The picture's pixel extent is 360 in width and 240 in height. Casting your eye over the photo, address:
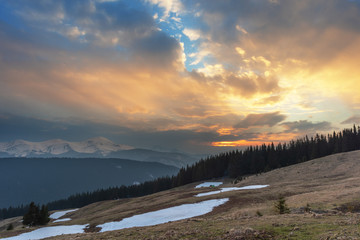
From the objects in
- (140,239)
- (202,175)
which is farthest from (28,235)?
(202,175)

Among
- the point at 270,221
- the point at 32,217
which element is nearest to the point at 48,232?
the point at 32,217

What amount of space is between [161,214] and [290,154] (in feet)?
325

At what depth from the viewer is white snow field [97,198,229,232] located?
31.9 metres

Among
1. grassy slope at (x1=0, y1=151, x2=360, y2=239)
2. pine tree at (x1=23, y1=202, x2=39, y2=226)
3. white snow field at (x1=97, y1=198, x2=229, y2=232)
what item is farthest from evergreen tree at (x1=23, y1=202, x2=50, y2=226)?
grassy slope at (x1=0, y1=151, x2=360, y2=239)

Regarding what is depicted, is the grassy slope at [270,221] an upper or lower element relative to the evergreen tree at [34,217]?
upper

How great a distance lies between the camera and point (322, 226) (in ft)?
44.9

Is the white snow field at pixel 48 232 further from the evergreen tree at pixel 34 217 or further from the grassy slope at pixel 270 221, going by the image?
the evergreen tree at pixel 34 217

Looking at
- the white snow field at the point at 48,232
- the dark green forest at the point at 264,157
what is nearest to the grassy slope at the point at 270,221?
the white snow field at the point at 48,232

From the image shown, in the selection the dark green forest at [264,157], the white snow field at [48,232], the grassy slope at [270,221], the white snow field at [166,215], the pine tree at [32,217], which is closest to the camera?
the grassy slope at [270,221]

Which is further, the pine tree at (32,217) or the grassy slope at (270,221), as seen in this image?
the pine tree at (32,217)

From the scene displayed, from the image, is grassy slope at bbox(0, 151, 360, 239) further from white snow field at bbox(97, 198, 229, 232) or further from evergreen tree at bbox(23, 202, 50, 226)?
evergreen tree at bbox(23, 202, 50, 226)

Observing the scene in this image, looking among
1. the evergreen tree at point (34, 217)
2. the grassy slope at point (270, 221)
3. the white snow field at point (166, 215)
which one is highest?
the grassy slope at point (270, 221)

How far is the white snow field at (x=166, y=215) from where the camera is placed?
1254 inches

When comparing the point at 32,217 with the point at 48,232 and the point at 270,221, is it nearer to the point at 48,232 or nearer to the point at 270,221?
the point at 48,232
